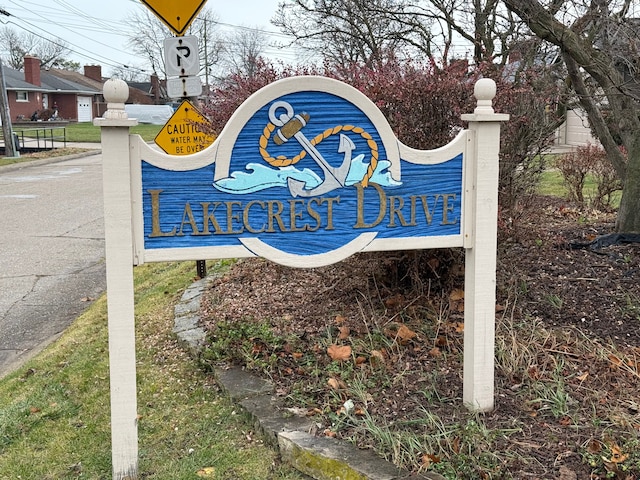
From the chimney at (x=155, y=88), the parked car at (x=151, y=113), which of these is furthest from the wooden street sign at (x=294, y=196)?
the chimney at (x=155, y=88)

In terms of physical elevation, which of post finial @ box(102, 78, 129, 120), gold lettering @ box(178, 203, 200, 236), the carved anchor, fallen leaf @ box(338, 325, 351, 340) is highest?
post finial @ box(102, 78, 129, 120)

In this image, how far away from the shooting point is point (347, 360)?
12.9 feet

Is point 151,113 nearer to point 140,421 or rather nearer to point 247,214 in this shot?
point 140,421

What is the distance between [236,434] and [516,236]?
7.57ft

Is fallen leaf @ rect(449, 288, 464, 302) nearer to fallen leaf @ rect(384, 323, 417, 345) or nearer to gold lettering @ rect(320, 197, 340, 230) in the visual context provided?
fallen leaf @ rect(384, 323, 417, 345)

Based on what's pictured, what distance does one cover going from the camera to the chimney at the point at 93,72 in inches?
2933

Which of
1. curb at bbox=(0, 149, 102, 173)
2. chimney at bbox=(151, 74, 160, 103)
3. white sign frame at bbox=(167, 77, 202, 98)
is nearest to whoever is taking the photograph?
white sign frame at bbox=(167, 77, 202, 98)

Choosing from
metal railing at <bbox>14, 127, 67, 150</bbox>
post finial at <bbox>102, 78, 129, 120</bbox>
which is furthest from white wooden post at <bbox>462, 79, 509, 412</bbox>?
metal railing at <bbox>14, 127, 67, 150</bbox>

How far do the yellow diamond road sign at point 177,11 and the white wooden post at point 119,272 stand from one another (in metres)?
3.20

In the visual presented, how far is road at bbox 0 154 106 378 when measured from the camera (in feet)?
20.0

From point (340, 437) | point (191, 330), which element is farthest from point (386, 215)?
point (191, 330)

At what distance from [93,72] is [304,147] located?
7763 cm

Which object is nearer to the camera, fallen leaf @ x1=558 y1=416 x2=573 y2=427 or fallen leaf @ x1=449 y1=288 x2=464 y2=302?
fallen leaf @ x1=558 y1=416 x2=573 y2=427

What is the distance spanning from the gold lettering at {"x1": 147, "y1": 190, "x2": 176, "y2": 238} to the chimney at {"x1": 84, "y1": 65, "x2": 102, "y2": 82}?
77.4 metres
